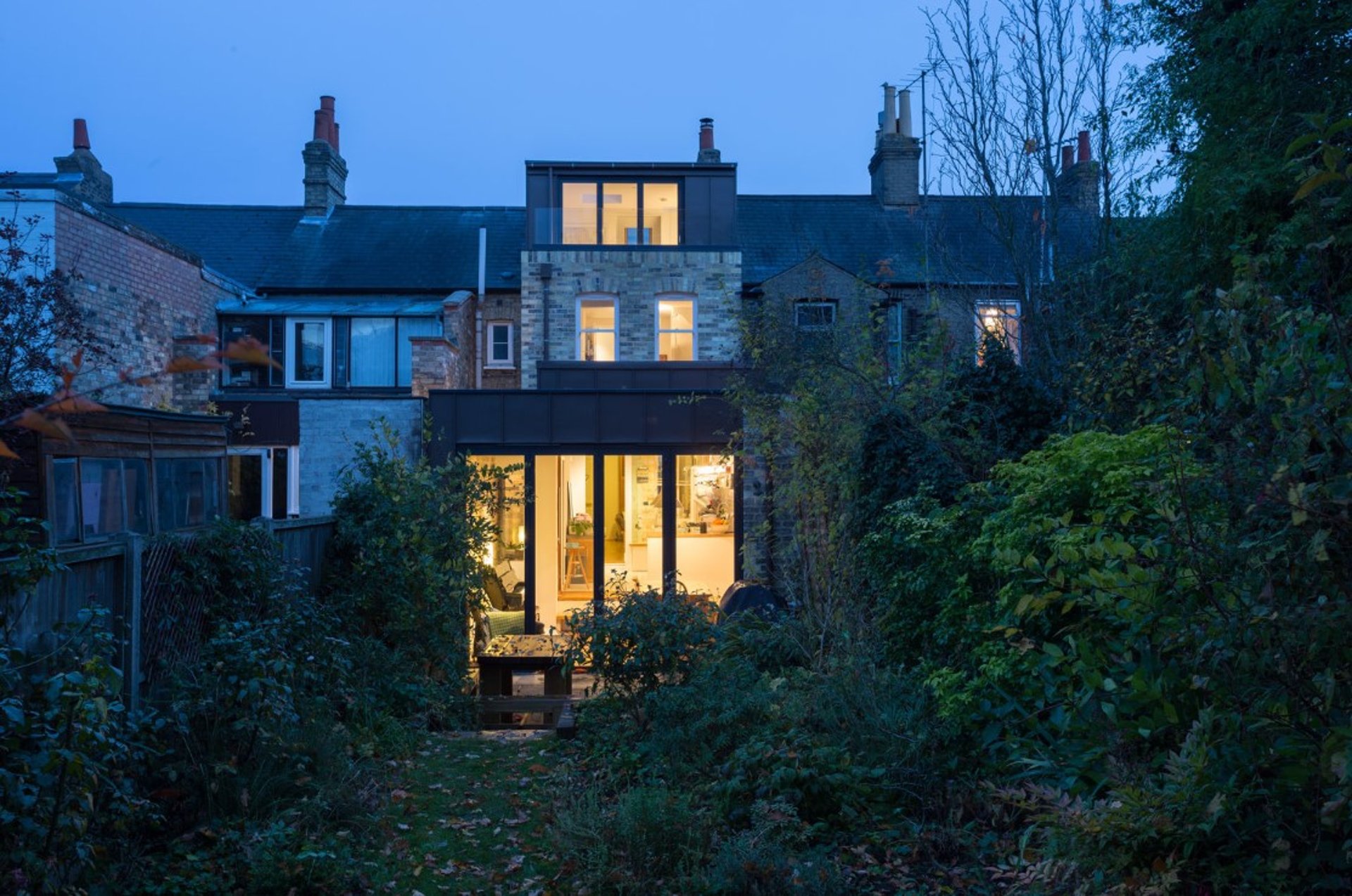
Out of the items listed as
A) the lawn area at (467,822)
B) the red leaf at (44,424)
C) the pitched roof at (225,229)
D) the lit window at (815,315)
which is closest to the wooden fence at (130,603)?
the lawn area at (467,822)

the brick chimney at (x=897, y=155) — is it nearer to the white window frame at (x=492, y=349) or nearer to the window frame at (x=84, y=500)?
the white window frame at (x=492, y=349)

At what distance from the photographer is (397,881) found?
5480 millimetres

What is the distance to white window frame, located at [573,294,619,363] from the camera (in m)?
19.8

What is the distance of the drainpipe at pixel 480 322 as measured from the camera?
21562mm

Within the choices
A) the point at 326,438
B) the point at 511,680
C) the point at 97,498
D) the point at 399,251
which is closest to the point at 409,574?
the point at 511,680

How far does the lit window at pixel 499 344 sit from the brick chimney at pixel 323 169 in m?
6.41

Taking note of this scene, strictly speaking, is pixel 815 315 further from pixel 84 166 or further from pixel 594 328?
pixel 84 166

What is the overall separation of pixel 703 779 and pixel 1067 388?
232 inches

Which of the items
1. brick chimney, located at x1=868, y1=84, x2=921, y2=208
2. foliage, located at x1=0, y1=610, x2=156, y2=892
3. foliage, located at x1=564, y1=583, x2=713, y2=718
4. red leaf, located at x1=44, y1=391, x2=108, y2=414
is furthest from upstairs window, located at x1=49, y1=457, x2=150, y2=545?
brick chimney, located at x1=868, y1=84, x2=921, y2=208

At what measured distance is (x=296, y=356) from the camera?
2106 centimetres

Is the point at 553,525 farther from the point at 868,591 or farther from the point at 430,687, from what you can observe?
the point at 868,591

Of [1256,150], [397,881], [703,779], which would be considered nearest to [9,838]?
[397,881]

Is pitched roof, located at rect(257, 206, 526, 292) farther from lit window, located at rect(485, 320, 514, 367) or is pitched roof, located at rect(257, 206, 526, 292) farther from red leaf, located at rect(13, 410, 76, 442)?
red leaf, located at rect(13, 410, 76, 442)

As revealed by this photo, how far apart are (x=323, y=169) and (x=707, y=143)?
9847mm
